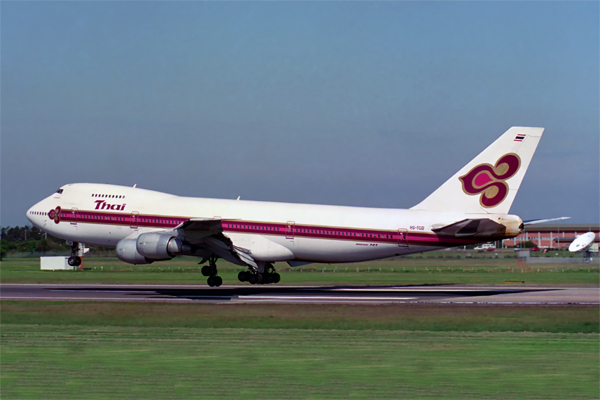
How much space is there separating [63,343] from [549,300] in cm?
2265

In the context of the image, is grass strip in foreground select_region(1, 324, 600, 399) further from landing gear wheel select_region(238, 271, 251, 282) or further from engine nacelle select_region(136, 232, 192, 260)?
landing gear wheel select_region(238, 271, 251, 282)

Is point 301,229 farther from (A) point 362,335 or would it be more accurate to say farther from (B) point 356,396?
(B) point 356,396

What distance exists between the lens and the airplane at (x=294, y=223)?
35.8m

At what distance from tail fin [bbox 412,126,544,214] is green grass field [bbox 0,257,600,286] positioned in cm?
A: 990

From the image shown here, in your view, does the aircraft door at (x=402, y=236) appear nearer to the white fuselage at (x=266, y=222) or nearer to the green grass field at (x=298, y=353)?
the white fuselage at (x=266, y=222)

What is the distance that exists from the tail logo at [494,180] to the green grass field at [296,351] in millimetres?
10991

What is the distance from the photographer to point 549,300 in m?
30.8

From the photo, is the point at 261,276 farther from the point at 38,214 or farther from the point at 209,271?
the point at 38,214

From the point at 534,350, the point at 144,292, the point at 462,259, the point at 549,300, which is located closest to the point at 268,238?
the point at 144,292

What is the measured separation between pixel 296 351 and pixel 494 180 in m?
24.2

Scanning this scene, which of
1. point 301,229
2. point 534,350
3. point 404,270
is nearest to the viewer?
point 534,350

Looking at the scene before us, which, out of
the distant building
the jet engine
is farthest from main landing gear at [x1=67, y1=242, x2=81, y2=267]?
the distant building

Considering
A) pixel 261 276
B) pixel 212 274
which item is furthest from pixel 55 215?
pixel 261 276

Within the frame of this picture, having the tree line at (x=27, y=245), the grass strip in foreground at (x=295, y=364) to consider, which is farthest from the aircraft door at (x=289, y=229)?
the tree line at (x=27, y=245)
